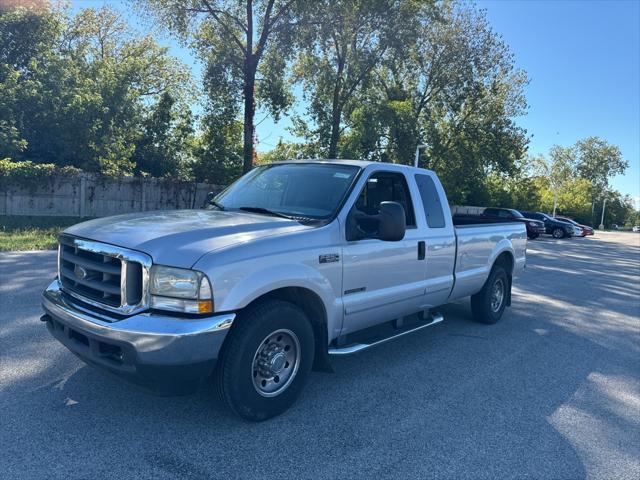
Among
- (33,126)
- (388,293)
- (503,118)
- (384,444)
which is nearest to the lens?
(384,444)

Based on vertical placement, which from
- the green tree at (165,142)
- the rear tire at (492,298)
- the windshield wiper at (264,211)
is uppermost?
the green tree at (165,142)

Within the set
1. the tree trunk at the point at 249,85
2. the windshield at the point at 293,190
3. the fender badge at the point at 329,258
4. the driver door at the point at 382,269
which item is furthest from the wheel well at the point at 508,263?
the tree trunk at the point at 249,85

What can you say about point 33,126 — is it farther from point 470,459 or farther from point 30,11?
point 470,459

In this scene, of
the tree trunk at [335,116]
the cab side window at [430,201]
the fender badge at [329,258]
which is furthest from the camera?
the tree trunk at [335,116]

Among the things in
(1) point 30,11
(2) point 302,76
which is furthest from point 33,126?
(2) point 302,76

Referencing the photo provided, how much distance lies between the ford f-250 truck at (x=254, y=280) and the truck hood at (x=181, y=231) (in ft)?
0.03

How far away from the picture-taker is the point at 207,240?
3.26m

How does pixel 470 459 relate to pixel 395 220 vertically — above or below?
below

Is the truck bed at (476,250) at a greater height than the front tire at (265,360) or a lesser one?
greater

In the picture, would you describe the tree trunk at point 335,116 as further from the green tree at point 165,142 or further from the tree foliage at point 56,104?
the tree foliage at point 56,104

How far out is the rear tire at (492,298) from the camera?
670 centimetres

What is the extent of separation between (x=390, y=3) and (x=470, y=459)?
24.0 metres

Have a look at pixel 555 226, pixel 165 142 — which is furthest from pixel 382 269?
pixel 555 226

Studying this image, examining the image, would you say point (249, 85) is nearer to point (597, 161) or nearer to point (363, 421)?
point (363, 421)
